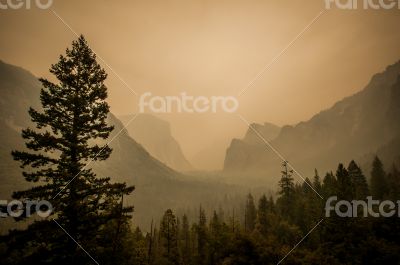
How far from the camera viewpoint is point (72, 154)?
15242 millimetres

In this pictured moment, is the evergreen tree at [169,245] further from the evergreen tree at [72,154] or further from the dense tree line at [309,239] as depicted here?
the evergreen tree at [72,154]

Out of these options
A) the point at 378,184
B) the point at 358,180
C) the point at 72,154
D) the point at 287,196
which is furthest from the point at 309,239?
the point at 72,154

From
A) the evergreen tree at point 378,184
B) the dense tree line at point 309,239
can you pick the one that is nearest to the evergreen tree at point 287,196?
the dense tree line at point 309,239

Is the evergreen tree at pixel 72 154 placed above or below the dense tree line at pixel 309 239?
above

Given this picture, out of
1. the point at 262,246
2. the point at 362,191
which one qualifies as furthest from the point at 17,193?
the point at 362,191

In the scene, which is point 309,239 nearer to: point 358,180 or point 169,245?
point 169,245

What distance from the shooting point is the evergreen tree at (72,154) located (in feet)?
46.6

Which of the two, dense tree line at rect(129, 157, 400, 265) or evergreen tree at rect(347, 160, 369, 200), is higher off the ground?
evergreen tree at rect(347, 160, 369, 200)

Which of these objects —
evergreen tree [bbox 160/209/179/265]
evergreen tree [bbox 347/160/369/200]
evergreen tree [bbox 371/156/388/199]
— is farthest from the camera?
evergreen tree [bbox 371/156/388/199]

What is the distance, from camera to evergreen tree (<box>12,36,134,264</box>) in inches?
559

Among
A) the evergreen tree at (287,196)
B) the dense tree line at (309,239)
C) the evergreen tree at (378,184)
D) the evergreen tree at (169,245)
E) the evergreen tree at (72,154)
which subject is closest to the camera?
the evergreen tree at (72,154)

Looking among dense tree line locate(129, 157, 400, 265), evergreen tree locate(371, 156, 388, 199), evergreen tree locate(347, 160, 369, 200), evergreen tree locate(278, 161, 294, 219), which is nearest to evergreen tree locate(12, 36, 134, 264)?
dense tree line locate(129, 157, 400, 265)

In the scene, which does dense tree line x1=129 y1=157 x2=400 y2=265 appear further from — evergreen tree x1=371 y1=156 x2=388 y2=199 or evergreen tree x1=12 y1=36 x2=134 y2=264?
evergreen tree x1=12 y1=36 x2=134 y2=264

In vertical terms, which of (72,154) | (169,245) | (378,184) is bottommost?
(169,245)
